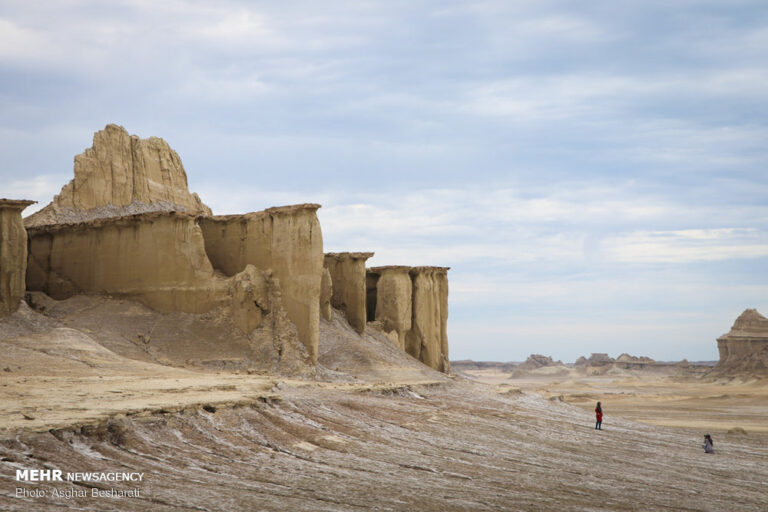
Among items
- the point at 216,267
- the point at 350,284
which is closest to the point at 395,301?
the point at 350,284

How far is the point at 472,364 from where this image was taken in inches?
7697

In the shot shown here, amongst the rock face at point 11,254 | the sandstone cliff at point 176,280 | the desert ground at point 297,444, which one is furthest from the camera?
the sandstone cliff at point 176,280

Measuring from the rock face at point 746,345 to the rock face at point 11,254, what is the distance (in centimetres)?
7163

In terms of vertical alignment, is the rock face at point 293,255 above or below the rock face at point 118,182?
below

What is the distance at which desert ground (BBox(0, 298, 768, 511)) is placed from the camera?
457 inches

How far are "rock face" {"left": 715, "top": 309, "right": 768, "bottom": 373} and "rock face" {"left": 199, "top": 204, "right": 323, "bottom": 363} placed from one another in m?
62.2

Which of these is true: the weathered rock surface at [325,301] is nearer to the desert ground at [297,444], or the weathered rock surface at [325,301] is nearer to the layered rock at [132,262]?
the desert ground at [297,444]

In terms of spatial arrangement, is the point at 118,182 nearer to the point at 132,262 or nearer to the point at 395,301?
the point at 132,262

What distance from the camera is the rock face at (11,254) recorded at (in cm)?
2895

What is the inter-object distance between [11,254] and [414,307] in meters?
24.8

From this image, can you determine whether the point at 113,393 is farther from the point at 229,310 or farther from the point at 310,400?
the point at 229,310

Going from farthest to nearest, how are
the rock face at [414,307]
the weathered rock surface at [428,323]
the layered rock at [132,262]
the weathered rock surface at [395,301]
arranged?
the weathered rock surface at [428,323] → the rock face at [414,307] → the weathered rock surface at [395,301] → the layered rock at [132,262]

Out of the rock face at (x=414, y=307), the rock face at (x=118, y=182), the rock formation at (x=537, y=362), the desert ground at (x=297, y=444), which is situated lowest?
the rock formation at (x=537, y=362)

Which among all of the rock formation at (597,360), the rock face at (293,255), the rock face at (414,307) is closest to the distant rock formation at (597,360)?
the rock formation at (597,360)
